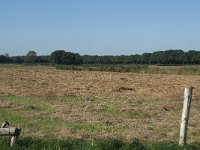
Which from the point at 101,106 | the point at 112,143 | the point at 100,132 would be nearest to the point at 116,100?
the point at 101,106

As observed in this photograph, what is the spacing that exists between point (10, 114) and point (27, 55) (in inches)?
4162

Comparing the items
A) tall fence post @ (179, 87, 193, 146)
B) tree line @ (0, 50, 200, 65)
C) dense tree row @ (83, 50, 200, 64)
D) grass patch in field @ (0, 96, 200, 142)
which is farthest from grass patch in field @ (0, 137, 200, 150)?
dense tree row @ (83, 50, 200, 64)

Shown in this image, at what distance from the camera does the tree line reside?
115 metres

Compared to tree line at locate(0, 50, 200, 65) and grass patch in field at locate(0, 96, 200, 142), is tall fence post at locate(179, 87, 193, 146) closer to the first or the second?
grass patch in field at locate(0, 96, 200, 142)

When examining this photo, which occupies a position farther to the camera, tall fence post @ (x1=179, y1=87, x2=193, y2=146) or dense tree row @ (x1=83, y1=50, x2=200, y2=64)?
dense tree row @ (x1=83, y1=50, x2=200, y2=64)

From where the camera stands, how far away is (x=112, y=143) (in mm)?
9742

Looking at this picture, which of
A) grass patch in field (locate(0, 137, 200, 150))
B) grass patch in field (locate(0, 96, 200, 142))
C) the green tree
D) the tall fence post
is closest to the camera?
grass patch in field (locate(0, 137, 200, 150))

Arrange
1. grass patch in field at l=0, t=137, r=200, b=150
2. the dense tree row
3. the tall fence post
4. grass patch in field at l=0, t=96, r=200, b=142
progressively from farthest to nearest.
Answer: the dense tree row, grass patch in field at l=0, t=96, r=200, b=142, the tall fence post, grass patch in field at l=0, t=137, r=200, b=150

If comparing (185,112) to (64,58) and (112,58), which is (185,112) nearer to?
(64,58)

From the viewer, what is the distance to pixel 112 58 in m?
147

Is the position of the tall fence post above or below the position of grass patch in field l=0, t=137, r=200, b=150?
above

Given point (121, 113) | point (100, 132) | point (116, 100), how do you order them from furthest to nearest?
point (116, 100)
point (121, 113)
point (100, 132)

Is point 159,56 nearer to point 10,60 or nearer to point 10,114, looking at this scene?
point 10,60

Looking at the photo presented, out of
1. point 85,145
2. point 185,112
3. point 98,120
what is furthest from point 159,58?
point 85,145
